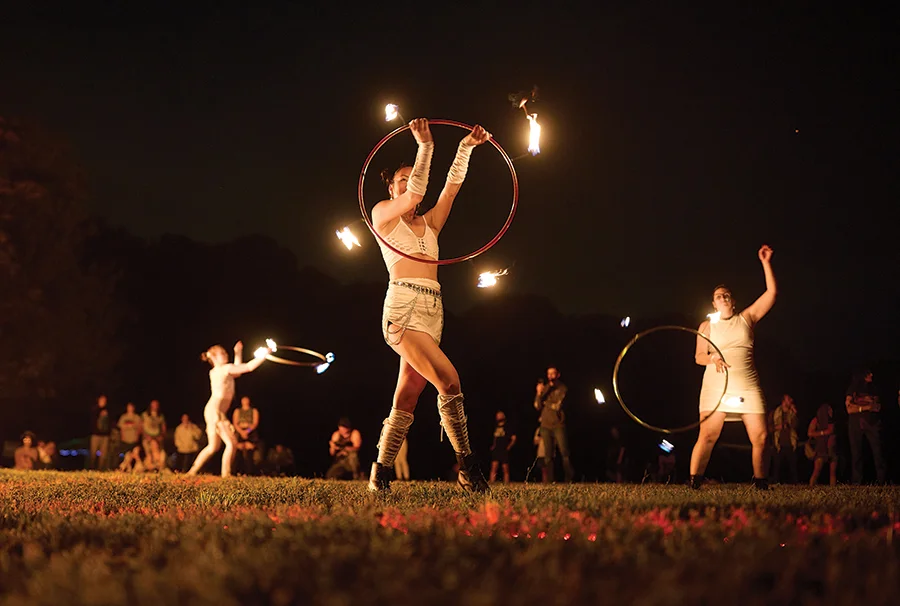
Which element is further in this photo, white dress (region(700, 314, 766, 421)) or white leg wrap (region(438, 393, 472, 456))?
white dress (region(700, 314, 766, 421))

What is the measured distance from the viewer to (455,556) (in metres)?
3.81

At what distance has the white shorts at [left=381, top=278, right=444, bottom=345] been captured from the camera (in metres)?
7.91

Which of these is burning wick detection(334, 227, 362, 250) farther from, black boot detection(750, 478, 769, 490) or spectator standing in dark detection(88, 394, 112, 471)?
spectator standing in dark detection(88, 394, 112, 471)

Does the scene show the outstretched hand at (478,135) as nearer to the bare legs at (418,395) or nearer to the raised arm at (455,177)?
the raised arm at (455,177)

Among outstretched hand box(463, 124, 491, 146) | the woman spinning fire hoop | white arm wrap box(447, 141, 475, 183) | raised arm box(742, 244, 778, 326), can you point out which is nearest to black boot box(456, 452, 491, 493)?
the woman spinning fire hoop

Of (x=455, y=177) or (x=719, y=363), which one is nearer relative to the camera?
(x=455, y=177)

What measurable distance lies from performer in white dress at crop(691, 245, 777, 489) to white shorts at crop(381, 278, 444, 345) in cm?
363

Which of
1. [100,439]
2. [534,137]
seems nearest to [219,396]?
[534,137]

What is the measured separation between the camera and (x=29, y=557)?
4.09 meters

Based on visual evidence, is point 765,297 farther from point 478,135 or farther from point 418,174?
point 418,174

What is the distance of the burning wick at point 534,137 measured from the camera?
8.45 metres

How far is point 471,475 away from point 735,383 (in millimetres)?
3694

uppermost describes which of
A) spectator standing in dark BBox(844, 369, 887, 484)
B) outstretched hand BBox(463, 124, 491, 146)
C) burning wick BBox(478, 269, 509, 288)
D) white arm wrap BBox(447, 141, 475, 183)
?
outstretched hand BBox(463, 124, 491, 146)

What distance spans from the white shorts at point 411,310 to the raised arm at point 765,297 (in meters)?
4.13
